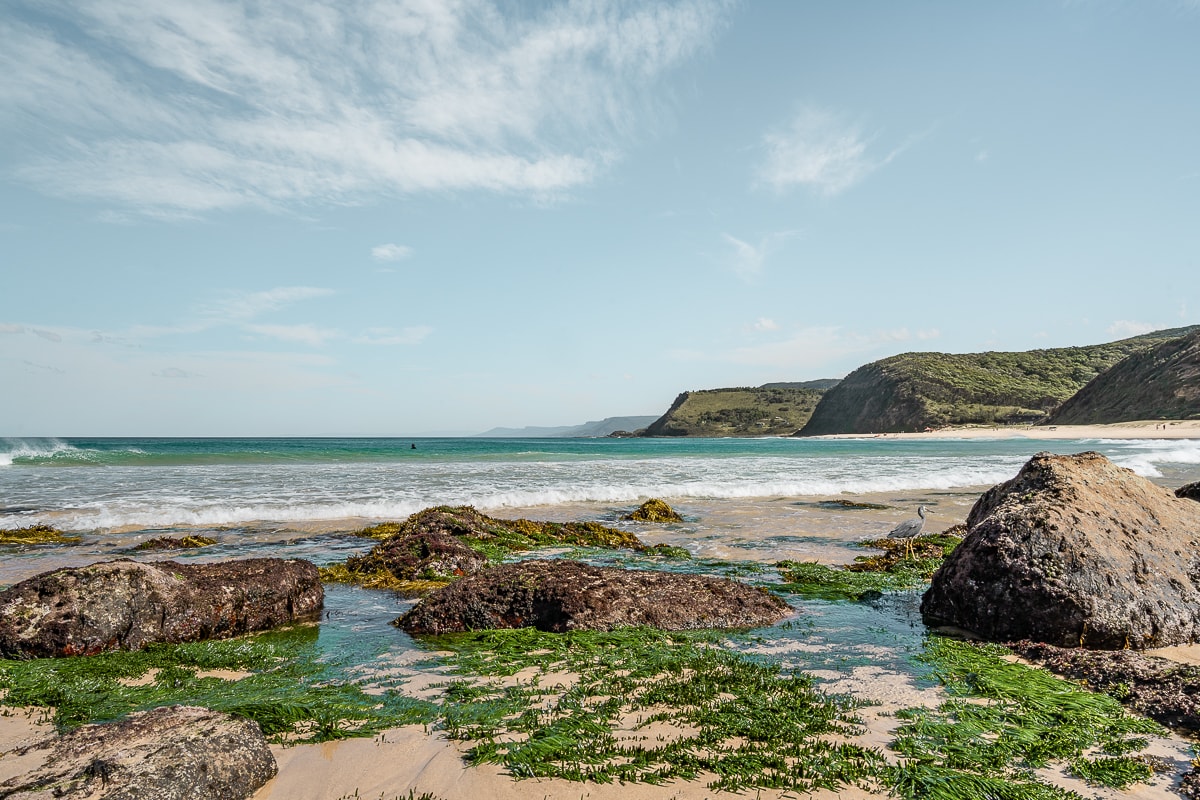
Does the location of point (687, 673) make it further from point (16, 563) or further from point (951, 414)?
point (951, 414)

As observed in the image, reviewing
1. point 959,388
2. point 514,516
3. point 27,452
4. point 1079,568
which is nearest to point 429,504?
point 514,516

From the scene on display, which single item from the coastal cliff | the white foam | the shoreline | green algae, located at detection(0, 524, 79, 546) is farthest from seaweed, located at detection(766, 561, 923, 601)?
the coastal cliff

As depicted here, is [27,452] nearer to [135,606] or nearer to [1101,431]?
[135,606]

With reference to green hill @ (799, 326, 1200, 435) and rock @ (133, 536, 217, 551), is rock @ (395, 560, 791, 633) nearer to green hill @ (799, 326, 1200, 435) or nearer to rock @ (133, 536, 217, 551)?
rock @ (133, 536, 217, 551)

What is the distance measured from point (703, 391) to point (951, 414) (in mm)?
90083

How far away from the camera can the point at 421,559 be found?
9.41 meters

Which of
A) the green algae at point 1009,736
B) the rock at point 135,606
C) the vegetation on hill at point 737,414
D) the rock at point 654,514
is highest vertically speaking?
A: the vegetation on hill at point 737,414

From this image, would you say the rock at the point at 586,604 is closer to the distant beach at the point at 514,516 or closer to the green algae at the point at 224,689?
the distant beach at the point at 514,516

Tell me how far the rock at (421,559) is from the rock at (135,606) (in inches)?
81.4

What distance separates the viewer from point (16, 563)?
10141 millimetres

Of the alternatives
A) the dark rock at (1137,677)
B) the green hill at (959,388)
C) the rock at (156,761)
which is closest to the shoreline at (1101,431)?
the green hill at (959,388)

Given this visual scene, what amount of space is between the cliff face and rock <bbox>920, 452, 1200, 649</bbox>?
8169 cm

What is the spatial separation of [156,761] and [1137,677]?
261 inches

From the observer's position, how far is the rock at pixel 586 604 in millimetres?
6406
